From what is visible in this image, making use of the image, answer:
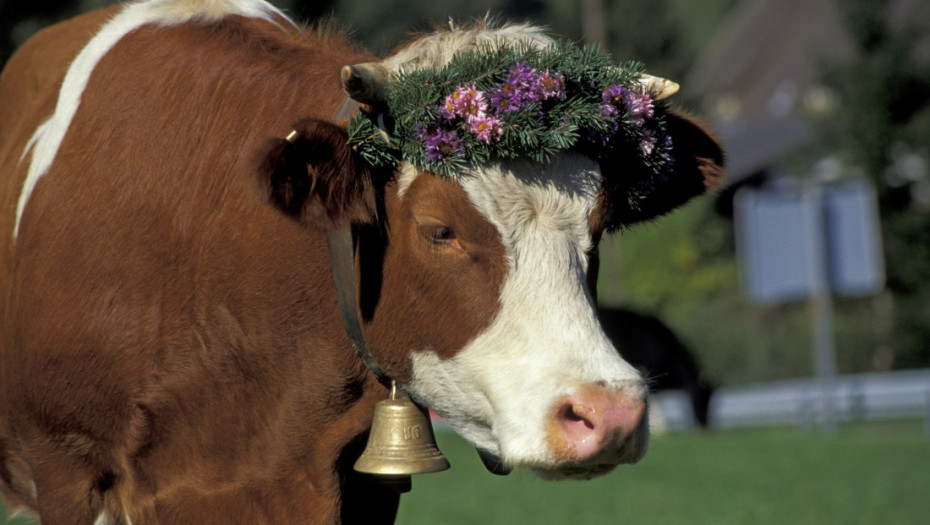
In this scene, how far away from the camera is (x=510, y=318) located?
3.30m

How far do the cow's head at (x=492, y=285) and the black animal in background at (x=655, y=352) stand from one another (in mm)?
12622

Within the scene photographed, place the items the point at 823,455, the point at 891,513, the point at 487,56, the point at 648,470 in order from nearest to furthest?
the point at 487,56 < the point at 891,513 < the point at 648,470 < the point at 823,455

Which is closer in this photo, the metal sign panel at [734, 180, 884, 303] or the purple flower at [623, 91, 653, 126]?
the purple flower at [623, 91, 653, 126]

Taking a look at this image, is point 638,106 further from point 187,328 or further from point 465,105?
point 187,328

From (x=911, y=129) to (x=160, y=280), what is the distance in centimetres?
2667

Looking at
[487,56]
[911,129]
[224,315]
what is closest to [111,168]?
[224,315]

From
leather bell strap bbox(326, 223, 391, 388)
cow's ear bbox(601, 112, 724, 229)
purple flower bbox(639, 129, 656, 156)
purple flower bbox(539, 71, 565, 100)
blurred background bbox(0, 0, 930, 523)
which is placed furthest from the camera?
blurred background bbox(0, 0, 930, 523)

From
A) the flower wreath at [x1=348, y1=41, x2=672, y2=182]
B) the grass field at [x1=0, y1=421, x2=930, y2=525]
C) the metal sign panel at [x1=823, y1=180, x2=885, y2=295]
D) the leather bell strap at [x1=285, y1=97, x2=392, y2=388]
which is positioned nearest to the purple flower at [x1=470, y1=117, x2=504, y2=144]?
the flower wreath at [x1=348, y1=41, x2=672, y2=182]

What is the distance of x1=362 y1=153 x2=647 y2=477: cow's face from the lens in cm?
314

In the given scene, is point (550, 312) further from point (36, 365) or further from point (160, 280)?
point (36, 365)

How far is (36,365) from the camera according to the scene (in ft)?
12.9

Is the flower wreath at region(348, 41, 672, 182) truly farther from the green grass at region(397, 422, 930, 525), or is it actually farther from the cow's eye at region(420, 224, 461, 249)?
the green grass at region(397, 422, 930, 525)

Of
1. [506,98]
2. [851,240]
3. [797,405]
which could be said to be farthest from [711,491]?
[797,405]

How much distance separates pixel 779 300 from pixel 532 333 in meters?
15.3
